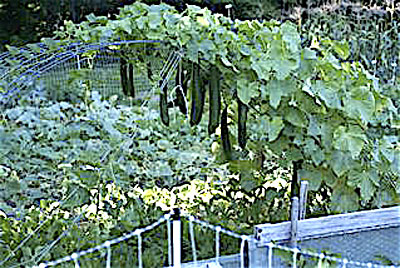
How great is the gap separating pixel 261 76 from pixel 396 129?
104 centimetres

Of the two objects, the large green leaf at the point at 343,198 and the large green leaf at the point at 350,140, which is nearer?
the large green leaf at the point at 350,140

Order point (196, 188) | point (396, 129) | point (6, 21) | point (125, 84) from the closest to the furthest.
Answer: point (125, 84) < point (396, 129) < point (196, 188) < point (6, 21)

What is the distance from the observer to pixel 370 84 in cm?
230

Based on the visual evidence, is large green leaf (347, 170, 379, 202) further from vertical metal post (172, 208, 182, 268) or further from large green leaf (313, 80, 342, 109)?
vertical metal post (172, 208, 182, 268)

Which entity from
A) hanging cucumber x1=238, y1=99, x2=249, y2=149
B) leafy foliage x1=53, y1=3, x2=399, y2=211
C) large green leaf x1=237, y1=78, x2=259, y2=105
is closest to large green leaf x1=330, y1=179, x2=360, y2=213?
leafy foliage x1=53, y1=3, x2=399, y2=211

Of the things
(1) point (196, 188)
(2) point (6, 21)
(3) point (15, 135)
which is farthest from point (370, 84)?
(2) point (6, 21)

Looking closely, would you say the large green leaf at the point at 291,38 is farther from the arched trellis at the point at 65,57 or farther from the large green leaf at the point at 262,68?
the arched trellis at the point at 65,57

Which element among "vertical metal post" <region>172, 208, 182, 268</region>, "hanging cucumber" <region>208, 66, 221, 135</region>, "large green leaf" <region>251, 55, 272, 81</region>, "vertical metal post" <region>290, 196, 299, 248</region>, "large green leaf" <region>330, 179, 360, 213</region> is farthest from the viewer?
"large green leaf" <region>330, 179, 360, 213</region>

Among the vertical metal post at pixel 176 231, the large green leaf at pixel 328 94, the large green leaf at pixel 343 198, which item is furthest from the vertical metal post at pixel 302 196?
the vertical metal post at pixel 176 231

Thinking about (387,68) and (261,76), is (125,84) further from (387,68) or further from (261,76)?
(387,68)

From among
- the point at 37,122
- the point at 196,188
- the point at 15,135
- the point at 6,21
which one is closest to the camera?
the point at 196,188

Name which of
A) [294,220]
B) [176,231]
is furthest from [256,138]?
[176,231]

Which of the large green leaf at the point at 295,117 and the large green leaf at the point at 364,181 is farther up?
the large green leaf at the point at 295,117

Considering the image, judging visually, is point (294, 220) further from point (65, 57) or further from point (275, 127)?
point (65, 57)
